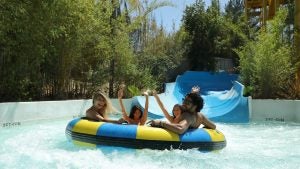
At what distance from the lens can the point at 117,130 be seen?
5547 mm

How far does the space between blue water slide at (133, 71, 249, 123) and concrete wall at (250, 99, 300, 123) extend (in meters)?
0.31

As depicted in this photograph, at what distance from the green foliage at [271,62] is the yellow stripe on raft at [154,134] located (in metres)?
6.09

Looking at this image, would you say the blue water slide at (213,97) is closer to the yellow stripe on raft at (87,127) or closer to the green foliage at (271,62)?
the green foliage at (271,62)

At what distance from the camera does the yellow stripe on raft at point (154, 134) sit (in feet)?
17.9

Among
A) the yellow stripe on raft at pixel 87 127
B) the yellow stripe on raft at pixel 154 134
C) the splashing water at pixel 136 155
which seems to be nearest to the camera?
the splashing water at pixel 136 155

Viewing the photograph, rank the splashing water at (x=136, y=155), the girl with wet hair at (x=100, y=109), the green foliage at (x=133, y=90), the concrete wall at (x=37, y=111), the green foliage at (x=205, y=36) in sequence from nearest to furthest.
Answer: the splashing water at (x=136, y=155), the girl with wet hair at (x=100, y=109), the concrete wall at (x=37, y=111), the green foliage at (x=133, y=90), the green foliage at (x=205, y=36)

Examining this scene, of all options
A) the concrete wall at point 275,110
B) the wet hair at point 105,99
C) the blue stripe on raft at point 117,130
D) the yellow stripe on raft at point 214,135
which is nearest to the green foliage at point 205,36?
the concrete wall at point 275,110

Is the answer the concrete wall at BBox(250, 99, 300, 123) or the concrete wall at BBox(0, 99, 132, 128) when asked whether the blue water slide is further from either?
the concrete wall at BBox(0, 99, 132, 128)

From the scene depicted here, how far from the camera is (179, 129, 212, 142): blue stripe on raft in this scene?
5.54 m

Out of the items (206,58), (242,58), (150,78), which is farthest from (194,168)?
(206,58)

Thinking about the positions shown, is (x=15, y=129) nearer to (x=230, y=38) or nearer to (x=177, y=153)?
A: (x=177, y=153)

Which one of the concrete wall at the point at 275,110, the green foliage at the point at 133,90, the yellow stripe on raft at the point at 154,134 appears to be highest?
the green foliage at the point at 133,90

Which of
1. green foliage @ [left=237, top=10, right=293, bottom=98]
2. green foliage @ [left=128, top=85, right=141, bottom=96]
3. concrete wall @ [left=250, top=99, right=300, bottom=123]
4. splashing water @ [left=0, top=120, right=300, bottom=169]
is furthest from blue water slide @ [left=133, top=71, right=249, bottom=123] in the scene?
splashing water @ [left=0, top=120, right=300, bottom=169]

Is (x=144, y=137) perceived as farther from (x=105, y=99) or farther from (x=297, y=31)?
(x=297, y=31)
